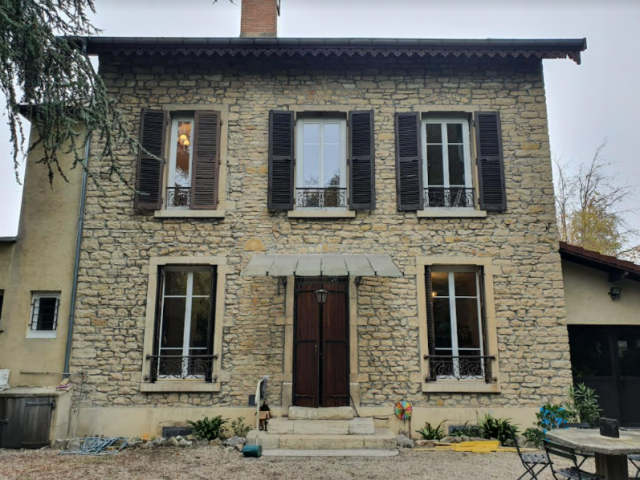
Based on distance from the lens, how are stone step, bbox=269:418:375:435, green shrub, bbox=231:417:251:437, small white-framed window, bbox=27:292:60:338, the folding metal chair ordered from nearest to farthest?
the folding metal chair, stone step, bbox=269:418:375:435, green shrub, bbox=231:417:251:437, small white-framed window, bbox=27:292:60:338

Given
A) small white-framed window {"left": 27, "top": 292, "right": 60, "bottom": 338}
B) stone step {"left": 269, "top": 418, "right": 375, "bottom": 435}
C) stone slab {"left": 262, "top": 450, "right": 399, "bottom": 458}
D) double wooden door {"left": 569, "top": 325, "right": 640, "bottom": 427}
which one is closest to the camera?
stone slab {"left": 262, "top": 450, "right": 399, "bottom": 458}

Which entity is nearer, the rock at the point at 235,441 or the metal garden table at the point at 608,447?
the metal garden table at the point at 608,447

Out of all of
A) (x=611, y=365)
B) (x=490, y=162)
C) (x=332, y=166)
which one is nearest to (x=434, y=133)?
(x=490, y=162)

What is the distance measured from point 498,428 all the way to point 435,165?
4.67 meters

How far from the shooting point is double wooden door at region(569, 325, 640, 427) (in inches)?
345

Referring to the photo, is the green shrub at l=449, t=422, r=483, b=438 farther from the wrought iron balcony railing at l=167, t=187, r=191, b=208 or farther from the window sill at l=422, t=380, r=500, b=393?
the wrought iron balcony railing at l=167, t=187, r=191, b=208

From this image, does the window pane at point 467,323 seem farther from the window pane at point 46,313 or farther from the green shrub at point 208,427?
the window pane at point 46,313

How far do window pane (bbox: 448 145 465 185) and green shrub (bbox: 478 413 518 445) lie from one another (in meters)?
4.14

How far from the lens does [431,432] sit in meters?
7.80

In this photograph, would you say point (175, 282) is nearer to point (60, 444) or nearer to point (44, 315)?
point (44, 315)

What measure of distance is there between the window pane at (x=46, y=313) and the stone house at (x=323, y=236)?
1.88 feet

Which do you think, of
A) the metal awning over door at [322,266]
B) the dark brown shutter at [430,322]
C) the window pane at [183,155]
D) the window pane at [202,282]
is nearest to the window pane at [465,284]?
the dark brown shutter at [430,322]

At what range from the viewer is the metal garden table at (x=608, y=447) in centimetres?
456

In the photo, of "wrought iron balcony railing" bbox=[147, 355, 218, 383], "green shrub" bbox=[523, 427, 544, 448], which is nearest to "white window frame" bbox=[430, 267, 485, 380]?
"green shrub" bbox=[523, 427, 544, 448]
